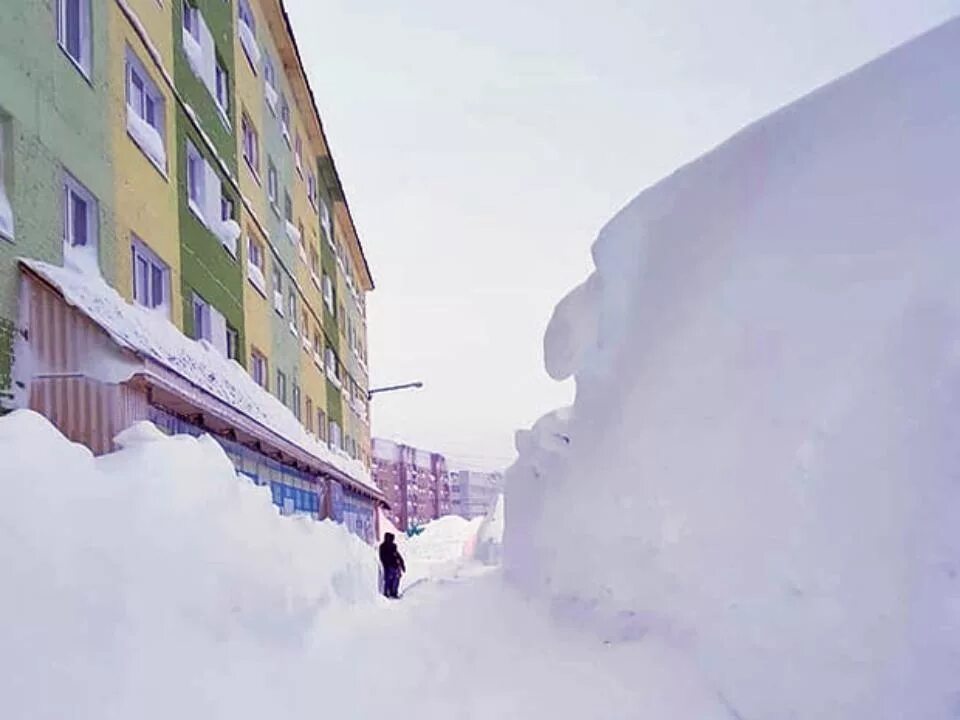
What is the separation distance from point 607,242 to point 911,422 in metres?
3.79

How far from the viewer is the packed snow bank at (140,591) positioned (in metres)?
3.91

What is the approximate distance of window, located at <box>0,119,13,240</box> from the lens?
25.1 ft

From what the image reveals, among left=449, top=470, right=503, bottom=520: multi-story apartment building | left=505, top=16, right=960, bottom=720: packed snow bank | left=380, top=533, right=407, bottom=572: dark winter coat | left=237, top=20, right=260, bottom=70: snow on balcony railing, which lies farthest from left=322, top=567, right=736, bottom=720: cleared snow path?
left=449, top=470, right=503, bottom=520: multi-story apartment building

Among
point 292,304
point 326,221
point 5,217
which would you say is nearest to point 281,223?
point 292,304

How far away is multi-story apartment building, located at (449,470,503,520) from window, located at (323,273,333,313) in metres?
81.8

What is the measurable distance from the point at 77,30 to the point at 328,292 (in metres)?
20.0

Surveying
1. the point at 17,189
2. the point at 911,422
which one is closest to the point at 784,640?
the point at 911,422

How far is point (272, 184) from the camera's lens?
20703mm

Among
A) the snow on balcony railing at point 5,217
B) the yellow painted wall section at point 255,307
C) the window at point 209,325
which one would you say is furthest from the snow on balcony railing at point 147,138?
the yellow painted wall section at point 255,307

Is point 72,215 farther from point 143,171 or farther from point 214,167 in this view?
point 214,167

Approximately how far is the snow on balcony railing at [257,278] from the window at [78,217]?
7.28m

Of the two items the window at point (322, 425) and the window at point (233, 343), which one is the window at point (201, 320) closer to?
the window at point (233, 343)

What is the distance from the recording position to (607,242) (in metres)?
7.89

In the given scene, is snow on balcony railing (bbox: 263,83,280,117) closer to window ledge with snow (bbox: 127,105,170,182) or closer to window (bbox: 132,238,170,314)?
window ledge with snow (bbox: 127,105,170,182)
